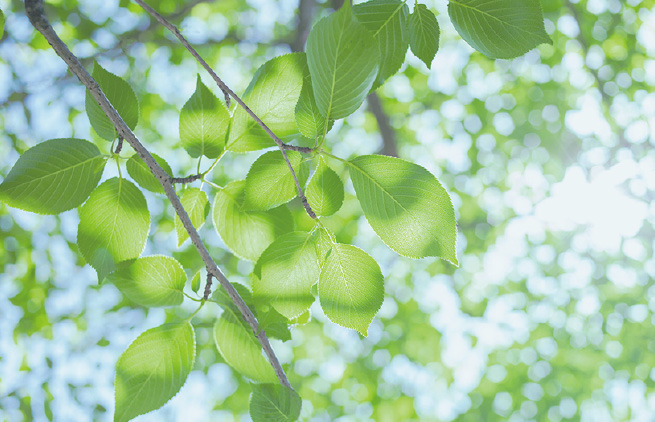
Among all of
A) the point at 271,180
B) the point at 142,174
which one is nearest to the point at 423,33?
the point at 271,180

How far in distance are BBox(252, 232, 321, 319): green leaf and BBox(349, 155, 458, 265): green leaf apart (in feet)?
0.19

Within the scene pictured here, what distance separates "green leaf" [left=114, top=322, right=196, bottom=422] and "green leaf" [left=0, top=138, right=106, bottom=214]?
5.1 inches

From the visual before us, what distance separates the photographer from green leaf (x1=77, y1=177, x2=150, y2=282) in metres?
0.37

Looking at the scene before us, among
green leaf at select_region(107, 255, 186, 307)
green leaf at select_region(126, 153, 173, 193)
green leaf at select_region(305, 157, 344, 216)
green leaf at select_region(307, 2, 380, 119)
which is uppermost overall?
green leaf at select_region(307, 2, 380, 119)

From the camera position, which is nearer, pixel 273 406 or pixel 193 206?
pixel 273 406

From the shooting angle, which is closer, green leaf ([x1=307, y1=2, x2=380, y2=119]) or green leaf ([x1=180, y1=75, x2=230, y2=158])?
green leaf ([x1=307, y1=2, x2=380, y2=119])

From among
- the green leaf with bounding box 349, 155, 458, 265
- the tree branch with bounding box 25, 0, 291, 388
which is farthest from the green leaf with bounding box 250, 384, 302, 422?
the green leaf with bounding box 349, 155, 458, 265

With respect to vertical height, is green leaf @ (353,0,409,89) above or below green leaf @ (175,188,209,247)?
above

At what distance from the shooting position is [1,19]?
332 millimetres

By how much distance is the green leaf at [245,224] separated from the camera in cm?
40

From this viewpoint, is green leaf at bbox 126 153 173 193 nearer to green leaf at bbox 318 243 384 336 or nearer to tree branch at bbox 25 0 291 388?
tree branch at bbox 25 0 291 388

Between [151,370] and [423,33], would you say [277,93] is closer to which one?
[423,33]

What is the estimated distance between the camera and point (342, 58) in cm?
25

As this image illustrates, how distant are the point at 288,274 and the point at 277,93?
0.14 metres
